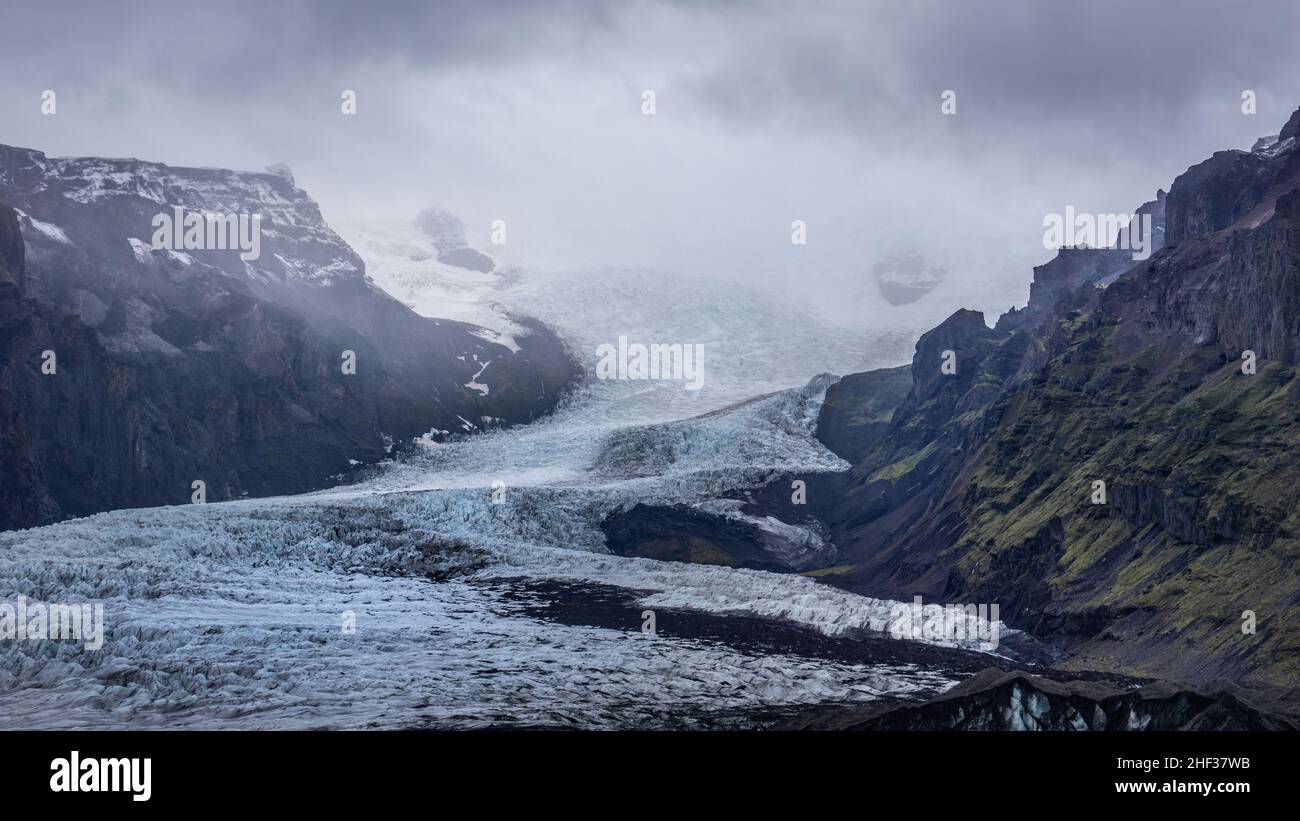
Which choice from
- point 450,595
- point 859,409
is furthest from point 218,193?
point 450,595

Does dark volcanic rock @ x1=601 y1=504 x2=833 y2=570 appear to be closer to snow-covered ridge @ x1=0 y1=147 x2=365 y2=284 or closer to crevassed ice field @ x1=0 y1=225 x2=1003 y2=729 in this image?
crevassed ice field @ x1=0 y1=225 x2=1003 y2=729

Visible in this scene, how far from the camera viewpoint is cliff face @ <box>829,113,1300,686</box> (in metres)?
63.3

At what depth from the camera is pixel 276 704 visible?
51.6m

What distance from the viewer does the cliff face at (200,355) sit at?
4454 inches

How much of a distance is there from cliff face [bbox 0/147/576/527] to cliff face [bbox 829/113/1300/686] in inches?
2389

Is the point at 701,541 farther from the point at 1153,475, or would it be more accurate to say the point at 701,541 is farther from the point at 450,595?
the point at 1153,475

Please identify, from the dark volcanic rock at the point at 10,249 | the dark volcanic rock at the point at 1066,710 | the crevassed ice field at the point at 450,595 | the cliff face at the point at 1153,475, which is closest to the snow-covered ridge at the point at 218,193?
the dark volcanic rock at the point at 10,249

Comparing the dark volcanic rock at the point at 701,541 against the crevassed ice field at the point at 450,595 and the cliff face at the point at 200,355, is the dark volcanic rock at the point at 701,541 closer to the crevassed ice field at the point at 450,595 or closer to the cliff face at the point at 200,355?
the crevassed ice field at the point at 450,595

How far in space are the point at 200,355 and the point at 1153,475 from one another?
98257 millimetres

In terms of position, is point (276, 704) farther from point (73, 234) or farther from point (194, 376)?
point (73, 234)

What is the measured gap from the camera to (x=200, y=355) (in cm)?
13350

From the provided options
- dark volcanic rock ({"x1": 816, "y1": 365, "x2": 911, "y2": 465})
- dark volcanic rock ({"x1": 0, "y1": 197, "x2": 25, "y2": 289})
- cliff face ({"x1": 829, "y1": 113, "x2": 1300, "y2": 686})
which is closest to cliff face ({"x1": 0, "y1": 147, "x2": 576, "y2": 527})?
dark volcanic rock ({"x1": 0, "y1": 197, "x2": 25, "y2": 289})

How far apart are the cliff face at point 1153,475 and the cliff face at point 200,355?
60675mm
